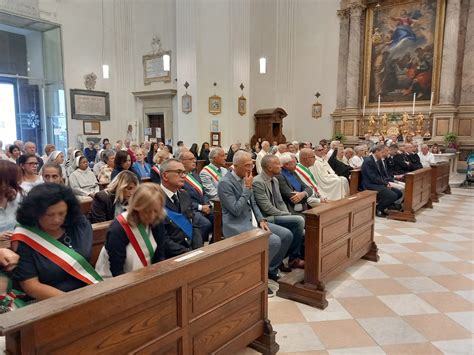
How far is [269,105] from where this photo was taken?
13750 mm

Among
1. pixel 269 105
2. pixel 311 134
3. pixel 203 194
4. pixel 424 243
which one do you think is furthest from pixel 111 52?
pixel 424 243

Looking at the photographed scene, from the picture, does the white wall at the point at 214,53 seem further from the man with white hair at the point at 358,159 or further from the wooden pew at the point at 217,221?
the wooden pew at the point at 217,221

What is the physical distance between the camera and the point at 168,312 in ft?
5.92

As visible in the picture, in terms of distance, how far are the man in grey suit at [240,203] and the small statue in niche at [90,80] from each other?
34.2ft

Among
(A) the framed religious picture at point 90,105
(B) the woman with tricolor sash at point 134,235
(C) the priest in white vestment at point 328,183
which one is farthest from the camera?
(A) the framed religious picture at point 90,105

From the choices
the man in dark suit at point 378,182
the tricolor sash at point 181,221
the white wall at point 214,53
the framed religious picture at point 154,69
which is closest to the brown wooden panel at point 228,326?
the tricolor sash at point 181,221

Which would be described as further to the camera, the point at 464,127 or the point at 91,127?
the point at 91,127

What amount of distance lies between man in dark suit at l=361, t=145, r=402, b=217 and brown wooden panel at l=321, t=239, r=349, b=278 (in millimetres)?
2934

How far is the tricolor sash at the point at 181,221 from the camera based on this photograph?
2.79 metres

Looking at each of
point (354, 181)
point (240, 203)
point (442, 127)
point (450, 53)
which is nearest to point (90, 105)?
point (354, 181)

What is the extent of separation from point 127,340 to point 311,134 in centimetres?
1273

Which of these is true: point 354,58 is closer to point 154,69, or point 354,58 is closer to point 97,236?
point 154,69

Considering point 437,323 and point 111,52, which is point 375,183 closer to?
point 437,323

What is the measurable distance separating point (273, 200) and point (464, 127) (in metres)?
9.82
